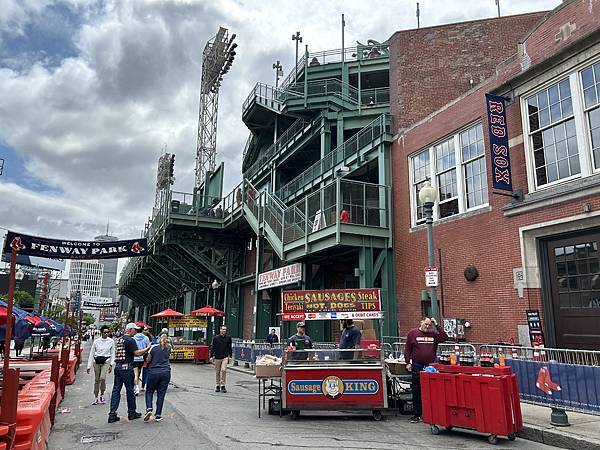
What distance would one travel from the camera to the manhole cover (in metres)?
7.34

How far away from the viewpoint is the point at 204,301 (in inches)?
1367

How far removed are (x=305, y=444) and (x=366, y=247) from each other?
9.80 meters

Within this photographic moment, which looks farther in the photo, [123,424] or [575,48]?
[575,48]

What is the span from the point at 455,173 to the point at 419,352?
24.2 ft

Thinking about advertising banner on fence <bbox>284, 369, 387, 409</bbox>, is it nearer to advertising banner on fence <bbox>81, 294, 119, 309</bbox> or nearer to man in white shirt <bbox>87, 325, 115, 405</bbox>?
man in white shirt <bbox>87, 325, 115, 405</bbox>

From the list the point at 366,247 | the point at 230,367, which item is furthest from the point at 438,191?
the point at 230,367

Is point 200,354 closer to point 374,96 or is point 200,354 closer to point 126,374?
point 126,374

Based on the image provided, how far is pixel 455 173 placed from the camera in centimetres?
1450

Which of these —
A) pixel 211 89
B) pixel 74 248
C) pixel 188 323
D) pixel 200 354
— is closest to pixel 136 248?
pixel 74 248

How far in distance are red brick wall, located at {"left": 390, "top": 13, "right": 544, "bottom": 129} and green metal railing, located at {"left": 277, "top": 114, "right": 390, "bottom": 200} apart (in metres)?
0.60

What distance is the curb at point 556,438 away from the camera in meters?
6.36

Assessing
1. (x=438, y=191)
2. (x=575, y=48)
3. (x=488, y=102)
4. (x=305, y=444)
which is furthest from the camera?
(x=438, y=191)

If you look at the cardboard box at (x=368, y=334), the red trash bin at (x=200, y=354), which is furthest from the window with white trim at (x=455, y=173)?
the red trash bin at (x=200, y=354)

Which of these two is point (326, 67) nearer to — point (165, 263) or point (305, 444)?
point (165, 263)
